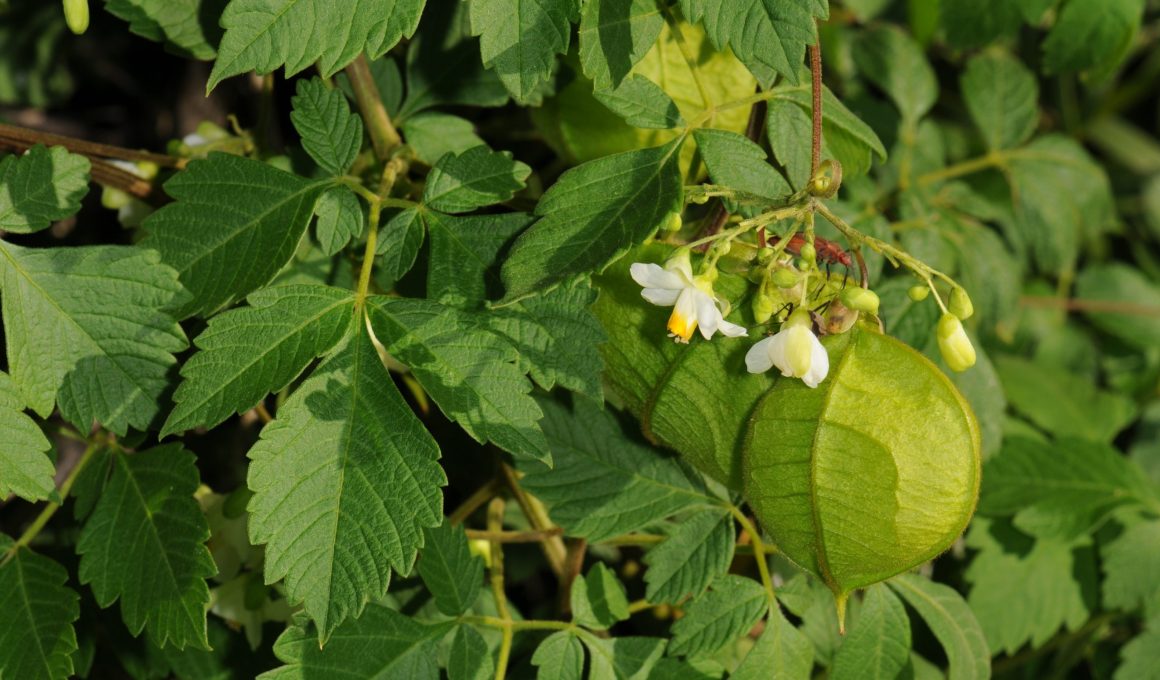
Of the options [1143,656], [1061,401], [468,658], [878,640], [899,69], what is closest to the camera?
[468,658]

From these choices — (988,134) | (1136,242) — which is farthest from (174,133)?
(1136,242)

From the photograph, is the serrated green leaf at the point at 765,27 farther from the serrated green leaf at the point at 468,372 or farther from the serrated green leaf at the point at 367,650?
the serrated green leaf at the point at 367,650

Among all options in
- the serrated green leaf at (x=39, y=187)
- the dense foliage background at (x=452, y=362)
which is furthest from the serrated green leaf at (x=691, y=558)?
the serrated green leaf at (x=39, y=187)

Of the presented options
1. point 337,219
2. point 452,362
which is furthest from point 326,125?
point 452,362

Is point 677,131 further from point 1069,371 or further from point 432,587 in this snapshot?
point 1069,371

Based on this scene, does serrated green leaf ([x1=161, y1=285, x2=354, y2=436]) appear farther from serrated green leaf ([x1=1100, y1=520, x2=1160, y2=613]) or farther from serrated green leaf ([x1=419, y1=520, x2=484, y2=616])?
serrated green leaf ([x1=1100, y1=520, x2=1160, y2=613])

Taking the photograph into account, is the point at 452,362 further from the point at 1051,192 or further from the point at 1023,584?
the point at 1051,192
